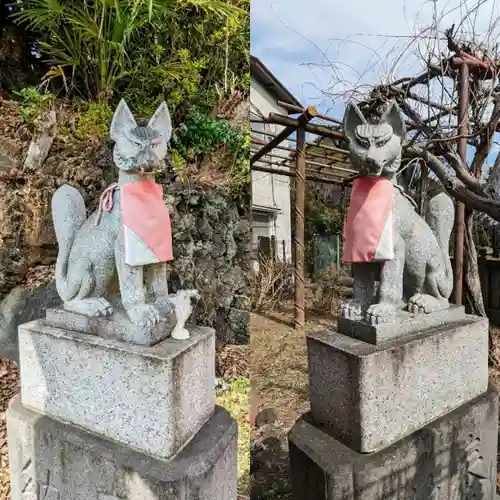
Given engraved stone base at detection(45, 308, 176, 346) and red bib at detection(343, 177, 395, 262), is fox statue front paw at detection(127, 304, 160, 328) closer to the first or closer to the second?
engraved stone base at detection(45, 308, 176, 346)

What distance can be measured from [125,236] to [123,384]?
552mm

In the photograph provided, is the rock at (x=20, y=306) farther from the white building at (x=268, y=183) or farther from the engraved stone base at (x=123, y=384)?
the white building at (x=268, y=183)

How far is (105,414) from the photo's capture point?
1564 millimetres

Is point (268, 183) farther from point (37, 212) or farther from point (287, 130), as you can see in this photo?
point (37, 212)

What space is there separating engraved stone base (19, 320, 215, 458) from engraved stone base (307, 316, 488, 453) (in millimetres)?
510

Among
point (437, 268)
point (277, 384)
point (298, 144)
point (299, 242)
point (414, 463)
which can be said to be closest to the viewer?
point (414, 463)

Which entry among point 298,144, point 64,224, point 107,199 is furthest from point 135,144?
point 298,144

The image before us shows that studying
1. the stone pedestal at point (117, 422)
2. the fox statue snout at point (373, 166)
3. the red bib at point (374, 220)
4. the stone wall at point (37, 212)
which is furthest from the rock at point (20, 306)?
the fox statue snout at point (373, 166)

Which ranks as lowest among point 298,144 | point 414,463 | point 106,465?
point 414,463

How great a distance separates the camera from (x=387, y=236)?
1595 mm

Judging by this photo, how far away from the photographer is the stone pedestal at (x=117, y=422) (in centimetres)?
144

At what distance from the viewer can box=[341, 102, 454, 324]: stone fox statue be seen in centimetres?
153

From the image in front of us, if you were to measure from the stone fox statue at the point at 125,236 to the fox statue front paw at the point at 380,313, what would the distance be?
810 mm

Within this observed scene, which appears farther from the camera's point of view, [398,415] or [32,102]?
[32,102]
